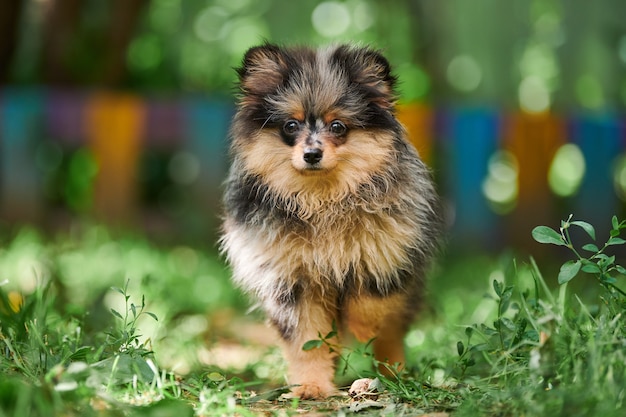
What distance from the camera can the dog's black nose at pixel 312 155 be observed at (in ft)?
10.3

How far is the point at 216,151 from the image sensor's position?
7.20 metres

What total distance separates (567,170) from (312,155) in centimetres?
507

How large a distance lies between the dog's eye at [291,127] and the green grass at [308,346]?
2.77ft

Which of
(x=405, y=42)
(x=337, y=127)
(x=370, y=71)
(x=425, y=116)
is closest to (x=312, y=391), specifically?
(x=337, y=127)

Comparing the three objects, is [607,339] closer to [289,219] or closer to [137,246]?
[289,219]

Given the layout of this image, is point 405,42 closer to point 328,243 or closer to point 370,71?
point 370,71

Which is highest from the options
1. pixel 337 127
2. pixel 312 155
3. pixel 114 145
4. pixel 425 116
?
pixel 337 127

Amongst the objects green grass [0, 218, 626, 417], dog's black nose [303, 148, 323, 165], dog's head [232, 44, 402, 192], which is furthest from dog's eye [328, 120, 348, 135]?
green grass [0, 218, 626, 417]

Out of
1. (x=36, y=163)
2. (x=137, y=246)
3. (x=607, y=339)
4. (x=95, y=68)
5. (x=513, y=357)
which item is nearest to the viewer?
(x=607, y=339)

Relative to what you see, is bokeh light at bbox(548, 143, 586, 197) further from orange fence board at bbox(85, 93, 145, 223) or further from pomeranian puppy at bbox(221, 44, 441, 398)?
pomeranian puppy at bbox(221, 44, 441, 398)

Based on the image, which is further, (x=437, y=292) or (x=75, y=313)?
(x=437, y=292)

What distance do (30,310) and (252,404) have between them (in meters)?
1.01

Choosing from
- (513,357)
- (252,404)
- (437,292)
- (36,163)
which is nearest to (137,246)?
(36,163)

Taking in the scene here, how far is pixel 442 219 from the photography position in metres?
3.85
